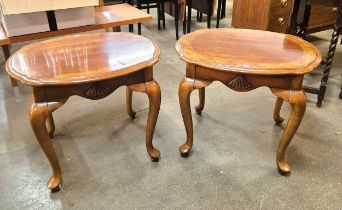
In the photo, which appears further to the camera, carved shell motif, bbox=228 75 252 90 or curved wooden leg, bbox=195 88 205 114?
curved wooden leg, bbox=195 88 205 114

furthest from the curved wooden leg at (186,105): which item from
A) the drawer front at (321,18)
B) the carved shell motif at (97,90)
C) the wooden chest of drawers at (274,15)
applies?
the drawer front at (321,18)

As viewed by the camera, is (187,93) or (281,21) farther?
(281,21)

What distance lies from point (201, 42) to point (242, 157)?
25.4 inches

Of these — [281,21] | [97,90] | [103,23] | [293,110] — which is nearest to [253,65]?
[293,110]

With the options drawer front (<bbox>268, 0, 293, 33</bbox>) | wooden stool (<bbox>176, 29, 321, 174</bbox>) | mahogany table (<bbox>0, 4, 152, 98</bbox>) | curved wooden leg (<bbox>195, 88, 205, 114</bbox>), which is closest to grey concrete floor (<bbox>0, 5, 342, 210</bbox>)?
curved wooden leg (<bbox>195, 88, 205, 114</bbox>)

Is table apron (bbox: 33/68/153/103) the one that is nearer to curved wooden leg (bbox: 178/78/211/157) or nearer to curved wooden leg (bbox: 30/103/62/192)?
curved wooden leg (bbox: 30/103/62/192)

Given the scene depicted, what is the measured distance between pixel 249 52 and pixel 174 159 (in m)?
0.67

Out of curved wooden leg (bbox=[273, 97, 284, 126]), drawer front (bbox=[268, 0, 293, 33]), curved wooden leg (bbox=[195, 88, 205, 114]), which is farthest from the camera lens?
drawer front (bbox=[268, 0, 293, 33])

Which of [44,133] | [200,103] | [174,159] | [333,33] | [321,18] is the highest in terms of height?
[333,33]

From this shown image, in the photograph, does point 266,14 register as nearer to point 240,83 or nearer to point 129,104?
point 129,104

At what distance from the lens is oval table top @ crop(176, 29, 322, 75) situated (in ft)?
3.84

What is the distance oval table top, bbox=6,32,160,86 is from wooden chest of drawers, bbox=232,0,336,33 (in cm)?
175

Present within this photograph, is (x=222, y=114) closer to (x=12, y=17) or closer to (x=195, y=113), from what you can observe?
(x=195, y=113)

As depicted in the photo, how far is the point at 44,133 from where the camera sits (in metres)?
1.19
